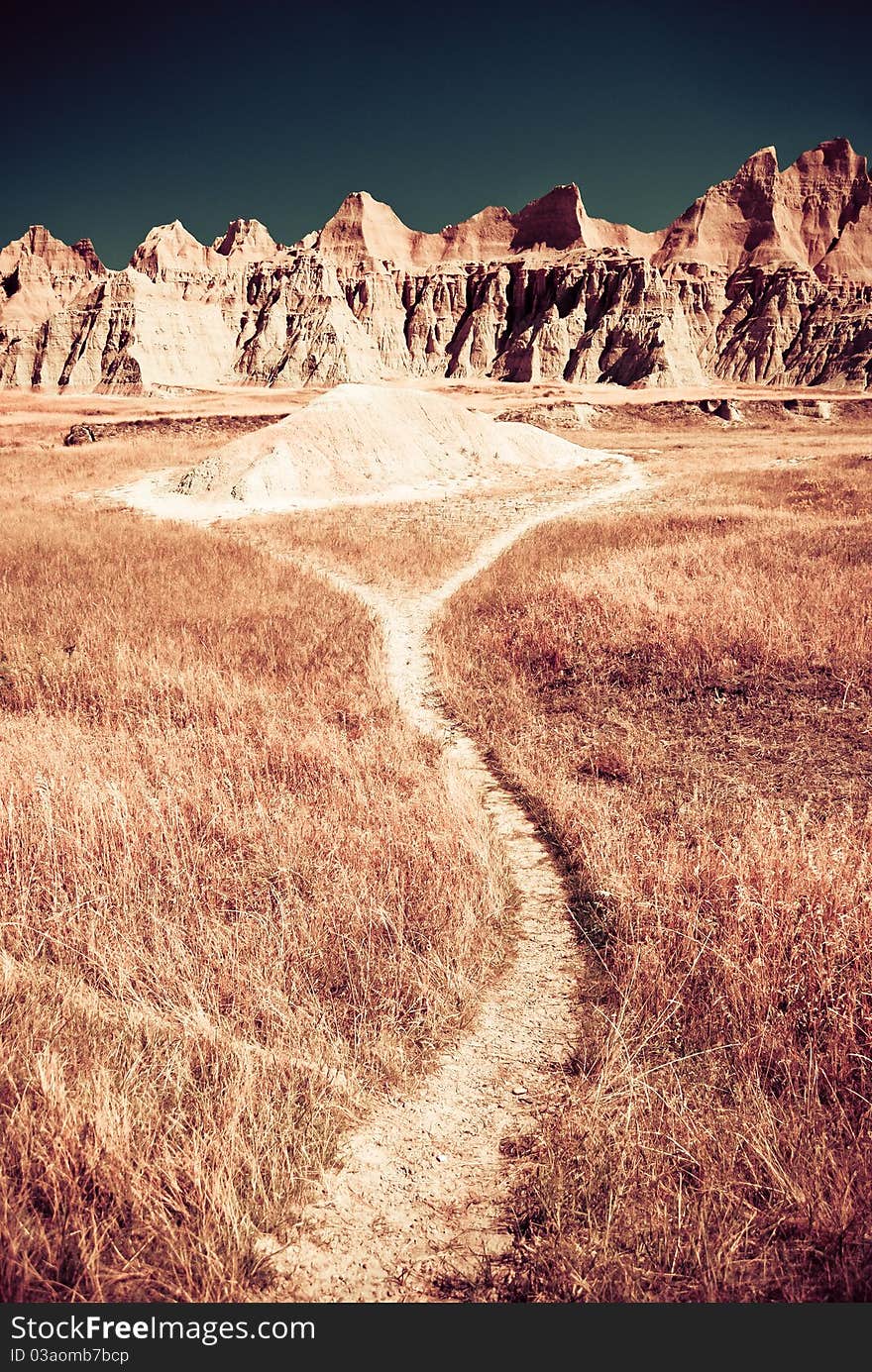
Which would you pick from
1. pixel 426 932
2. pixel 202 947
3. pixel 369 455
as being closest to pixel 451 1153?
pixel 426 932

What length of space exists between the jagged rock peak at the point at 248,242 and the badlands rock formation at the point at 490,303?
0.40 meters

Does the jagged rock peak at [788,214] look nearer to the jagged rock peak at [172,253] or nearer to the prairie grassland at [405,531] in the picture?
the jagged rock peak at [172,253]

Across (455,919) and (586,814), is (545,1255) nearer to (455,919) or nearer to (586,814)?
(455,919)

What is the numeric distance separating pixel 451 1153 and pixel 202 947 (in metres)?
1.57

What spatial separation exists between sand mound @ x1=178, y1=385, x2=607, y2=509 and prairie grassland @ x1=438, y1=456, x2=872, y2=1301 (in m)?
16.4

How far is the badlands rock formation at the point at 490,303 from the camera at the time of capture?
329 feet

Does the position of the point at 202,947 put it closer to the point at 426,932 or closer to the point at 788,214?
the point at 426,932

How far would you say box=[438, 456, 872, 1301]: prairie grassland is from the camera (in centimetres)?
225

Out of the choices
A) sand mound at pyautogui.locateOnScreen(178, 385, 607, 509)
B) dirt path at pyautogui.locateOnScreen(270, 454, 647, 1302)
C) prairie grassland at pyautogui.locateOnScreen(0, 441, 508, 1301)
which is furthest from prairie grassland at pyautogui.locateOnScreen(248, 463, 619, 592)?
dirt path at pyautogui.locateOnScreen(270, 454, 647, 1302)

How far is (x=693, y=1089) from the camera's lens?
2.82 m

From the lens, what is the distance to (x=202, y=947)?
11.5 ft

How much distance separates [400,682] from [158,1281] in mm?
6818

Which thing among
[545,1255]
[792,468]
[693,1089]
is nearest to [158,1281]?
[545,1255]

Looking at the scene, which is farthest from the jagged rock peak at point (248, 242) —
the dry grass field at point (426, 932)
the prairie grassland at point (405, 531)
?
the dry grass field at point (426, 932)
